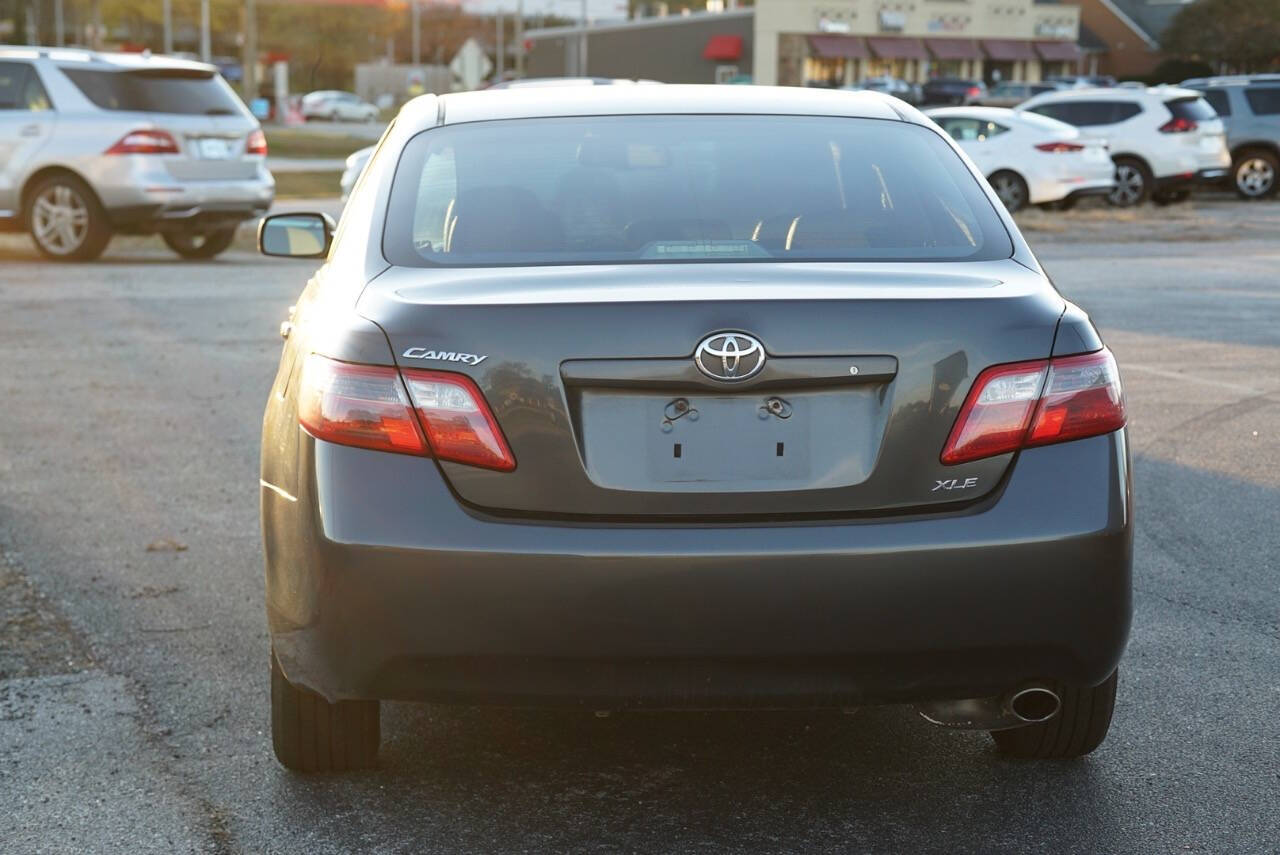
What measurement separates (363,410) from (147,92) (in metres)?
13.9

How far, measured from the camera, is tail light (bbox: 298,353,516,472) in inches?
132

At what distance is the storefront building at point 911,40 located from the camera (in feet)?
272

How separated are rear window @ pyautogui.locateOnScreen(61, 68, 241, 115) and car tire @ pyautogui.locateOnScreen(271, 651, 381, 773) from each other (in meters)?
13.2

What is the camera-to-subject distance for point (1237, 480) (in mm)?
7227

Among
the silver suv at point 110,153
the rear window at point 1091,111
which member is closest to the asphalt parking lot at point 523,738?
the silver suv at point 110,153

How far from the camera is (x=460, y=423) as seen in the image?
3355 millimetres

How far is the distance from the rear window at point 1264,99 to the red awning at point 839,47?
2172 inches

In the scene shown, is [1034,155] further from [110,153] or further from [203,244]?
[110,153]

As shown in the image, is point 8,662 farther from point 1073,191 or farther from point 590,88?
point 1073,191

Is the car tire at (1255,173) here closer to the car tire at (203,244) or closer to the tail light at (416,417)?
the car tire at (203,244)

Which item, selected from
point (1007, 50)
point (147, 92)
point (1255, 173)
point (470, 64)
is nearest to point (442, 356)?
point (147, 92)

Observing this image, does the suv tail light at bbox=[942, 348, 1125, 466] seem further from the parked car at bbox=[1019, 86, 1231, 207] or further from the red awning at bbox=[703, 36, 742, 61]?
the red awning at bbox=[703, 36, 742, 61]

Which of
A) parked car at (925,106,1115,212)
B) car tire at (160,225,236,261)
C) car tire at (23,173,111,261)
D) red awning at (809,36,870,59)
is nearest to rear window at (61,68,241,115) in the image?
car tire at (23,173,111,261)

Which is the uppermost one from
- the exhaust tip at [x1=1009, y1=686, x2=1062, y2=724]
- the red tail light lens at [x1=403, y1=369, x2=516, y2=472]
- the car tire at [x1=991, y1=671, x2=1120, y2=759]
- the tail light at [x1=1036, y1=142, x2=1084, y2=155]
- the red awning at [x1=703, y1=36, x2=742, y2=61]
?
the red awning at [x1=703, y1=36, x2=742, y2=61]
